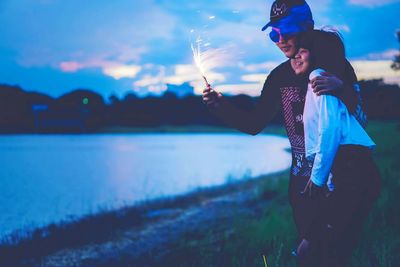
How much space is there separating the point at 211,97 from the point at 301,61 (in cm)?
72

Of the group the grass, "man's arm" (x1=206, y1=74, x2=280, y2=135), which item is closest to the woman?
"man's arm" (x1=206, y1=74, x2=280, y2=135)


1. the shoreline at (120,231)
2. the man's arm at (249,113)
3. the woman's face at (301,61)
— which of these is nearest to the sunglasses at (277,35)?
the woman's face at (301,61)

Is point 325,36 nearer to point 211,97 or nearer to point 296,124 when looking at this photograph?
point 296,124

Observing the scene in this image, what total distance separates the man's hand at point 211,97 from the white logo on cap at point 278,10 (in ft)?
2.25

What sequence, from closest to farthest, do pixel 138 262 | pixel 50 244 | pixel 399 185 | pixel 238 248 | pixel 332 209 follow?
pixel 332 209 → pixel 238 248 → pixel 138 262 → pixel 399 185 → pixel 50 244

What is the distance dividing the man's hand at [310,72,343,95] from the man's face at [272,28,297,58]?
306 mm

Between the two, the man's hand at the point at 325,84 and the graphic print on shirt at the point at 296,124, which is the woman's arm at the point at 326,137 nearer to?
the man's hand at the point at 325,84

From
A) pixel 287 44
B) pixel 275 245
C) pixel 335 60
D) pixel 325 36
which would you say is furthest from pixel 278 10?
pixel 275 245

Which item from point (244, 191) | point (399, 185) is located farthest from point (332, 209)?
point (244, 191)

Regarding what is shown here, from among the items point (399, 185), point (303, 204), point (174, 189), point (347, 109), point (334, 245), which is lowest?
point (174, 189)

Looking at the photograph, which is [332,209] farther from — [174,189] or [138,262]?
[174,189]

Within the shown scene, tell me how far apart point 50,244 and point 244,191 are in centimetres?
886

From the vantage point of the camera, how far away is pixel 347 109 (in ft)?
7.74

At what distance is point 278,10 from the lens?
248 cm
